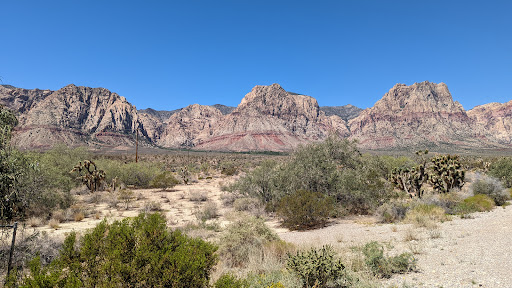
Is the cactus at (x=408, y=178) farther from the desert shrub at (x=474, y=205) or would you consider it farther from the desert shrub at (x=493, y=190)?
the desert shrub at (x=474, y=205)

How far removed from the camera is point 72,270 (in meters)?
4.11

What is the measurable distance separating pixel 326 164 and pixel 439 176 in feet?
38.2

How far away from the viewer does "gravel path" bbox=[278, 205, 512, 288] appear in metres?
5.98

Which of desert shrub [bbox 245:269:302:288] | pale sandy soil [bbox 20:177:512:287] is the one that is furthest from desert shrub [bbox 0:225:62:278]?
desert shrub [bbox 245:269:302:288]

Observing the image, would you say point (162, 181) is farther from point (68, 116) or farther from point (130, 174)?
point (68, 116)

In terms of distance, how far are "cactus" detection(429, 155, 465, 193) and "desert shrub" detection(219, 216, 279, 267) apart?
18.0 meters

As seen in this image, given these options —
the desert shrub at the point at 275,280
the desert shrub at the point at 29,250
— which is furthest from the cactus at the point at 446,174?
the desert shrub at the point at 29,250

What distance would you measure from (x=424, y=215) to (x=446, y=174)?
38.7 ft

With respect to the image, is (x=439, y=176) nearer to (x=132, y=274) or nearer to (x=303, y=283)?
(x=303, y=283)

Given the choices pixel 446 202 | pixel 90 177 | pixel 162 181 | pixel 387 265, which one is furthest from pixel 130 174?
pixel 387 265

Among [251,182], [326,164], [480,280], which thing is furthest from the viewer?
[251,182]

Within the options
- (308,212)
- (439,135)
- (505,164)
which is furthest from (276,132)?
(308,212)

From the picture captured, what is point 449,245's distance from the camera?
8.52 metres

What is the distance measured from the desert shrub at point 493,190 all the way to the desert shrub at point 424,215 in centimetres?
648
